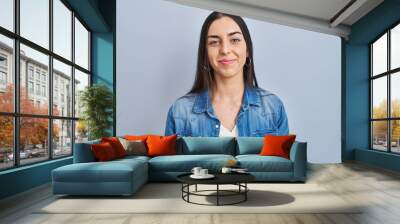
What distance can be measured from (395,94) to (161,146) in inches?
198

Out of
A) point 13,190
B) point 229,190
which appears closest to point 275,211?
point 229,190

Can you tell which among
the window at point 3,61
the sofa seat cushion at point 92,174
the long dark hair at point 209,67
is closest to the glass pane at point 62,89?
the window at point 3,61

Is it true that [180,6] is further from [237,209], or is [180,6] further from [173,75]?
[237,209]

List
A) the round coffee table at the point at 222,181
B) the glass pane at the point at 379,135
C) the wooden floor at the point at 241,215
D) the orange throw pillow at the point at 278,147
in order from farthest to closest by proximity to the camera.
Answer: the glass pane at the point at 379,135 → the orange throw pillow at the point at 278,147 → the round coffee table at the point at 222,181 → the wooden floor at the point at 241,215

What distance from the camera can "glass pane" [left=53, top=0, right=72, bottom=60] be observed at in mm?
6443

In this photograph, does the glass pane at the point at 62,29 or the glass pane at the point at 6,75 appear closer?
the glass pane at the point at 6,75

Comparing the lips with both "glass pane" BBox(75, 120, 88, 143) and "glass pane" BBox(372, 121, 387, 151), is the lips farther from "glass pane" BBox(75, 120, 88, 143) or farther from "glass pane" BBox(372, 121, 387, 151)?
"glass pane" BBox(372, 121, 387, 151)

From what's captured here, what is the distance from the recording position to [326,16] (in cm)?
812

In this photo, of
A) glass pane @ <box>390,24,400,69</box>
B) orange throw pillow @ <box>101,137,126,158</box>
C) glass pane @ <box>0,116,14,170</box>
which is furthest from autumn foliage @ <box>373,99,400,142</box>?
glass pane @ <box>0,116,14,170</box>

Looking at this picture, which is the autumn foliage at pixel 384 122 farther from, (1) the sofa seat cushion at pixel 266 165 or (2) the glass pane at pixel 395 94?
(1) the sofa seat cushion at pixel 266 165

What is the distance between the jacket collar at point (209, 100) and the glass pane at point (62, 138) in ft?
8.31

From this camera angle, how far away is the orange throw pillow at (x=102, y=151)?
554 cm

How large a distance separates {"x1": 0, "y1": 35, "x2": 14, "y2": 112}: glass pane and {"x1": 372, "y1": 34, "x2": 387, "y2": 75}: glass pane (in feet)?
24.3

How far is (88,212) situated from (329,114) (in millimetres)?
5977
